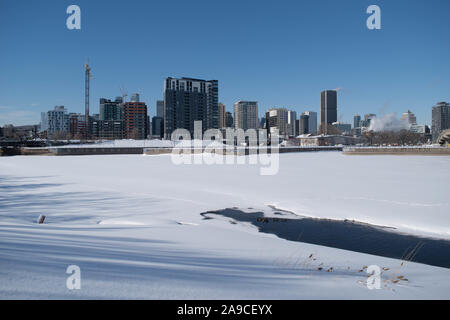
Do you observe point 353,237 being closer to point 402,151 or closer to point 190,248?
point 190,248

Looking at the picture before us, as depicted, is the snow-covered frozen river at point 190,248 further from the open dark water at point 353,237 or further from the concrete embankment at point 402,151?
the concrete embankment at point 402,151

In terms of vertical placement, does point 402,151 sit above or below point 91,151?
below

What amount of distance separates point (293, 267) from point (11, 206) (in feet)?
47.8

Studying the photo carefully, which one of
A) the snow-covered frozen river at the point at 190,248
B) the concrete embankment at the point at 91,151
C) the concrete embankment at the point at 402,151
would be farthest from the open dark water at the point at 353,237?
the concrete embankment at the point at 402,151

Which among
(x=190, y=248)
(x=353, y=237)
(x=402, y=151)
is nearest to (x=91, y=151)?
(x=190, y=248)

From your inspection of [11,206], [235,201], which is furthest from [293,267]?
[11,206]

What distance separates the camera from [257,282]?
18.3 ft

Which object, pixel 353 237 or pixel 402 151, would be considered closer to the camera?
pixel 353 237

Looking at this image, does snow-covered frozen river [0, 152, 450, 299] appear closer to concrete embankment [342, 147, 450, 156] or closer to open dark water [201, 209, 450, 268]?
open dark water [201, 209, 450, 268]

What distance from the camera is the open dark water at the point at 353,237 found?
380 inches

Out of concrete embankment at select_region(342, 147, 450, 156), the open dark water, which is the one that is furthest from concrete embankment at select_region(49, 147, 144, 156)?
the open dark water

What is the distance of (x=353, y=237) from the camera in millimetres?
11477

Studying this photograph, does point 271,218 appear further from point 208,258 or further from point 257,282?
point 257,282

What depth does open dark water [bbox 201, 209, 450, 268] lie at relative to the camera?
9.66 metres
